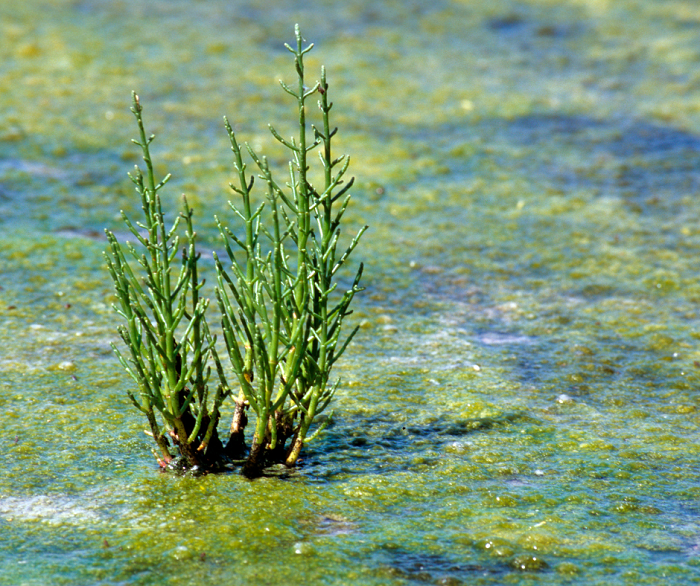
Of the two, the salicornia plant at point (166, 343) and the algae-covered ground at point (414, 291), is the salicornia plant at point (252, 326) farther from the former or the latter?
the algae-covered ground at point (414, 291)

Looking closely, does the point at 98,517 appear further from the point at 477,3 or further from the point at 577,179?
the point at 477,3

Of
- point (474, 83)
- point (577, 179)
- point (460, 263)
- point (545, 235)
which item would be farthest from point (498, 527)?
point (474, 83)

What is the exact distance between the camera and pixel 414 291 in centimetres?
377

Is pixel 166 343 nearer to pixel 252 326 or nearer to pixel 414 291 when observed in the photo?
pixel 252 326

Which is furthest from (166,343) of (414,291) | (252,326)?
(414,291)

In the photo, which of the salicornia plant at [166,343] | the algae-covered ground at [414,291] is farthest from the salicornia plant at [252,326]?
the algae-covered ground at [414,291]

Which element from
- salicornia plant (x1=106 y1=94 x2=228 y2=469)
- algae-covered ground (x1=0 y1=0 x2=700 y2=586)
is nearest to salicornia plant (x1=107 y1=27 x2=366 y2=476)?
salicornia plant (x1=106 y1=94 x2=228 y2=469)

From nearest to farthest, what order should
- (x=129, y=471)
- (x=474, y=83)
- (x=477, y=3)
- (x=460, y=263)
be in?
(x=129, y=471) < (x=460, y=263) < (x=474, y=83) < (x=477, y=3)

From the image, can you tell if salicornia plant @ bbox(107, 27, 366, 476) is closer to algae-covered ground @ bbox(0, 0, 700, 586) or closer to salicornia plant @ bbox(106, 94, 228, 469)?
salicornia plant @ bbox(106, 94, 228, 469)

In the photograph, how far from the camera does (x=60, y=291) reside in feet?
11.7

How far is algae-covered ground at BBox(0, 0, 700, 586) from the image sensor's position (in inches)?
87.7

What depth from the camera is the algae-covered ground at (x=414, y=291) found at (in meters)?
2.23

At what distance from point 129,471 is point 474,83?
430 centimetres

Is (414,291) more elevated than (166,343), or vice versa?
(166,343)
